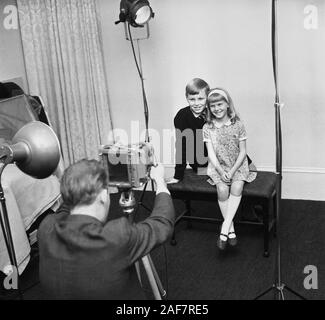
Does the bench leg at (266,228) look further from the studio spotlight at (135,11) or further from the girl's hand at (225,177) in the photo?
the studio spotlight at (135,11)

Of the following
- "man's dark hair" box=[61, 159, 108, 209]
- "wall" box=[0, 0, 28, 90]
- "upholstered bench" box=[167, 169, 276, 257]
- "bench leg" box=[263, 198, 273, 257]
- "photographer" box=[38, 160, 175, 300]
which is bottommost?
"bench leg" box=[263, 198, 273, 257]

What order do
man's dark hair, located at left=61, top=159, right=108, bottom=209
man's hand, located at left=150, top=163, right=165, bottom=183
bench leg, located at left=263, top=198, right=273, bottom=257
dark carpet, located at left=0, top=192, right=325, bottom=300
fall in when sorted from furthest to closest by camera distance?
1. bench leg, located at left=263, top=198, right=273, bottom=257
2. dark carpet, located at left=0, top=192, right=325, bottom=300
3. man's hand, located at left=150, top=163, right=165, bottom=183
4. man's dark hair, located at left=61, top=159, right=108, bottom=209

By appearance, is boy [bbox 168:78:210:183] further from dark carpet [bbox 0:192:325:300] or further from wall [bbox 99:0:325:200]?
wall [bbox 99:0:325:200]

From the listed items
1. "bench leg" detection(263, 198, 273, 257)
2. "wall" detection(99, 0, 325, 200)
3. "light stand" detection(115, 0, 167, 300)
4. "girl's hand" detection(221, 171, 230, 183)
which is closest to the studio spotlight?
"light stand" detection(115, 0, 167, 300)

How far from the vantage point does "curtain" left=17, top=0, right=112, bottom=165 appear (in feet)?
12.8

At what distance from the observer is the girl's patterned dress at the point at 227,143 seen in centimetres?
300

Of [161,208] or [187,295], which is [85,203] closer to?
[161,208]

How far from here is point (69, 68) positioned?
4.00 meters

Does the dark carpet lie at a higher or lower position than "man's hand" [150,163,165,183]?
lower

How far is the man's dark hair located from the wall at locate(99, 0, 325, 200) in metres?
2.36

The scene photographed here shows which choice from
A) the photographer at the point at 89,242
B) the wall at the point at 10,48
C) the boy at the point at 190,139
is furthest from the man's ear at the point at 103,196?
the wall at the point at 10,48

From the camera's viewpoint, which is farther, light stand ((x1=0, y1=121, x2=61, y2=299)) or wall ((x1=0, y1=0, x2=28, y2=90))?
wall ((x1=0, y1=0, x2=28, y2=90))

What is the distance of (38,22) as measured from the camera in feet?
12.9

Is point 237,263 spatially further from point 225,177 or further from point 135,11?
point 135,11
